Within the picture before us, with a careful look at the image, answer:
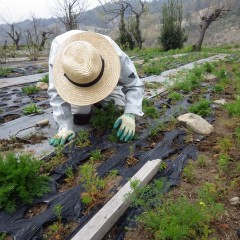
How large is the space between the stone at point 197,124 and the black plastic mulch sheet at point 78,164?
15 cm

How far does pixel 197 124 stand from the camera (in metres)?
3.72

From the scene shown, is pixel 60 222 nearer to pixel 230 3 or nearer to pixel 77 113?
pixel 77 113

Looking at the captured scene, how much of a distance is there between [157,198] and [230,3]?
2072 centimetres

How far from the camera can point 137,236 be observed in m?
2.05

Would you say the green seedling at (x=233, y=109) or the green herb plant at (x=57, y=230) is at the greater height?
the green herb plant at (x=57, y=230)

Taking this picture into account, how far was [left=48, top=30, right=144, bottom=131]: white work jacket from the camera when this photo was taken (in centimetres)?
336

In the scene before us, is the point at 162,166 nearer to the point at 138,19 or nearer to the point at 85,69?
the point at 85,69

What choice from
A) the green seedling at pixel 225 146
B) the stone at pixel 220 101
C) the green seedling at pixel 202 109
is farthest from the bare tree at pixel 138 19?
the green seedling at pixel 225 146

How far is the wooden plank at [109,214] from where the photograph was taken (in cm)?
196

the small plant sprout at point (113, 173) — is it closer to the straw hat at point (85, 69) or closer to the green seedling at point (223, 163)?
the straw hat at point (85, 69)

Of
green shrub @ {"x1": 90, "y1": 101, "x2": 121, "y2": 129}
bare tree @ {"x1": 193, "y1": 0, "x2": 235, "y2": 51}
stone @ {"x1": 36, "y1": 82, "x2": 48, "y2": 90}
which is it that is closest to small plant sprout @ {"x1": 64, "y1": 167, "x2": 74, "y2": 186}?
green shrub @ {"x1": 90, "y1": 101, "x2": 121, "y2": 129}

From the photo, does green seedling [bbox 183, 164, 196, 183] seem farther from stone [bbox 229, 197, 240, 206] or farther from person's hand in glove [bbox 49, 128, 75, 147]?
person's hand in glove [bbox 49, 128, 75, 147]

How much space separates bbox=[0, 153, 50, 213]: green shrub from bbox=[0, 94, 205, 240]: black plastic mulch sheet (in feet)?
0.22

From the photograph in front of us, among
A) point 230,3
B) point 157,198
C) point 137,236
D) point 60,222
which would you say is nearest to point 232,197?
point 157,198
